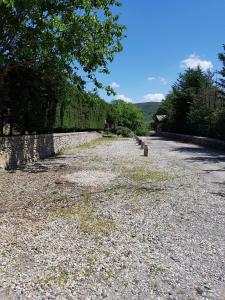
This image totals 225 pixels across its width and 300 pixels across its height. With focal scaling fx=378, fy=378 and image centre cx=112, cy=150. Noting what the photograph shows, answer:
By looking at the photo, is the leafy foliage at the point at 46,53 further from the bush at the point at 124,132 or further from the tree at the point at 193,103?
the bush at the point at 124,132

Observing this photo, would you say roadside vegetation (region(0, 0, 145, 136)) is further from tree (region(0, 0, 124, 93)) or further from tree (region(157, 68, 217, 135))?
tree (region(157, 68, 217, 135))

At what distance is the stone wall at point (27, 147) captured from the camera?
1347 cm

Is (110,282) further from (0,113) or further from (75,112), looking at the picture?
(75,112)

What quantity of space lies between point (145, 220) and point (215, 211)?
5.87 feet

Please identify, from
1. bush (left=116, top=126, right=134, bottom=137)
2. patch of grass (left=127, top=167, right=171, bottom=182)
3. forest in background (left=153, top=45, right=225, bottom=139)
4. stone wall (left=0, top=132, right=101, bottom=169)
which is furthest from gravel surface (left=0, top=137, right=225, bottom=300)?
bush (left=116, top=126, right=134, bottom=137)

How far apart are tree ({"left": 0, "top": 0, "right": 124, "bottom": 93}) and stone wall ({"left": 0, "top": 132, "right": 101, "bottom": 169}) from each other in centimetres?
255

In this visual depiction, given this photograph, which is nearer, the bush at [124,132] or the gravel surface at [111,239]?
the gravel surface at [111,239]

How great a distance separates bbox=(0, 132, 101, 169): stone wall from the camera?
1347cm

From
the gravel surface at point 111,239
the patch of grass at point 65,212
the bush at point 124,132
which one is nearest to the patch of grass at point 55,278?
the gravel surface at point 111,239

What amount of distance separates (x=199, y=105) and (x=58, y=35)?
85.9 ft

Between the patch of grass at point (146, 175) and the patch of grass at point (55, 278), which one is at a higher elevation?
the patch of grass at point (146, 175)

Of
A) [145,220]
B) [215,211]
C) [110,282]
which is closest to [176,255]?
[110,282]

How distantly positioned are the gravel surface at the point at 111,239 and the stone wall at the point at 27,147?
2.40 metres

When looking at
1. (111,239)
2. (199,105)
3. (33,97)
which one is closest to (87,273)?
(111,239)
